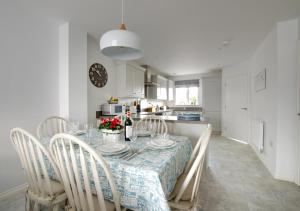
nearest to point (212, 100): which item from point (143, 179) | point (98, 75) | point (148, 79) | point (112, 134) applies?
point (148, 79)

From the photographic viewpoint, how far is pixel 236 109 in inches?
176

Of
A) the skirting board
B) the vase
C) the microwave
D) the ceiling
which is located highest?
the ceiling

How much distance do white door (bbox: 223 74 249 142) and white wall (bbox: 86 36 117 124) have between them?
144 inches

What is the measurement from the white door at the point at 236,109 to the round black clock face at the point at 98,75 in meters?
3.81

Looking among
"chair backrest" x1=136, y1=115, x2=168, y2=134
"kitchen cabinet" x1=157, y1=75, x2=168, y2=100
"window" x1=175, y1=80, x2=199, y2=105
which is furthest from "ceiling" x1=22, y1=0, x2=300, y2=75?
"window" x1=175, y1=80, x2=199, y2=105

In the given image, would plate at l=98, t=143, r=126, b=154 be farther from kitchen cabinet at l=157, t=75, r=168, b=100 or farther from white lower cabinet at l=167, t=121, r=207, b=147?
kitchen cabinet at l=157, t=75, r=168, b=100

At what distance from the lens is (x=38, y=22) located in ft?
6.78

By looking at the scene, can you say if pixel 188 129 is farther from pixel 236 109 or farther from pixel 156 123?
pixel 236 109

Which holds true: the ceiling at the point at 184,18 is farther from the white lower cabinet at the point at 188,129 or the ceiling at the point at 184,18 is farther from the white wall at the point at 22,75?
the white lower cabinet at the point at 188,129

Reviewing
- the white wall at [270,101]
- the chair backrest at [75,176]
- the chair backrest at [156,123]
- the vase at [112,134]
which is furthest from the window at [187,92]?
the chair backrest at [75,176]

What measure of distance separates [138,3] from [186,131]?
1965mm

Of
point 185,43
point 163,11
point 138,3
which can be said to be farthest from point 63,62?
point 185,43

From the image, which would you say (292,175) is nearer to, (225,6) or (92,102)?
(225,6)

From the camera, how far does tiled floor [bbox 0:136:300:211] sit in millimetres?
1612
